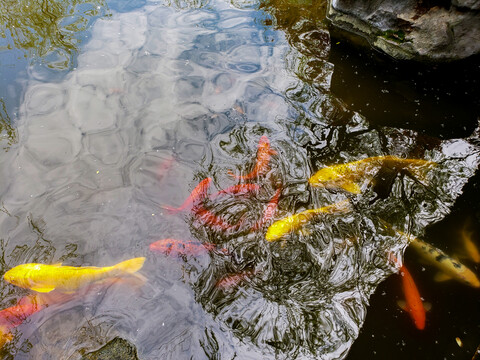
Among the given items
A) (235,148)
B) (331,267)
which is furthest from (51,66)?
(331,267)

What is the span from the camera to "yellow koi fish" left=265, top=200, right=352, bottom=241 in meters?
2.76

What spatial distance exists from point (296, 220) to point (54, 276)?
1.88 meters

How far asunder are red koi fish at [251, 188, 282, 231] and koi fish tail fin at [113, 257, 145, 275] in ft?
3.06

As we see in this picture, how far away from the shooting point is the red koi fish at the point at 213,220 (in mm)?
2844

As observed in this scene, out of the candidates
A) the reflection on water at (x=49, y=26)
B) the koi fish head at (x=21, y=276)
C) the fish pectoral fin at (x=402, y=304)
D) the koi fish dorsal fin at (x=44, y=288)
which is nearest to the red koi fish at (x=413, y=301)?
the fish pectoral fin at (x=402, y=304)

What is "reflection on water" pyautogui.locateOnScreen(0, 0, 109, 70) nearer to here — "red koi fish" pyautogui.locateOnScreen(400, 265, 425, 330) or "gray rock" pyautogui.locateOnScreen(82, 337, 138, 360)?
"gray rock" pyautogui.locateOnScreen(82, 337, 138, 360)

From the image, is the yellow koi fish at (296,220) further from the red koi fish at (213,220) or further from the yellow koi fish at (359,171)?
the red koi fish at (213,220)

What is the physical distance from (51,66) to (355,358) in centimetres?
473

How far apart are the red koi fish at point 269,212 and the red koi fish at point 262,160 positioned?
0.28m

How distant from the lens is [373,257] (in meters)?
2.65

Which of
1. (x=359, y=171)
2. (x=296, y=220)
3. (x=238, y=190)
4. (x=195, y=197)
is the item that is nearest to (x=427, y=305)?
(x=296, y=220)

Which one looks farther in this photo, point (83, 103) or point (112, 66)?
point (112, 66)

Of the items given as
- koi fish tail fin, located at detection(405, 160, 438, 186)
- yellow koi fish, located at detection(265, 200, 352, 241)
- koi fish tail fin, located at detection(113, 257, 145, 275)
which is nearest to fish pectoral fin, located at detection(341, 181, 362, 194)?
yellow koi fish, located at detection(265, 200, 352, 241)

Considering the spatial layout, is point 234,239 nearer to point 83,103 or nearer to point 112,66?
point 83,103
